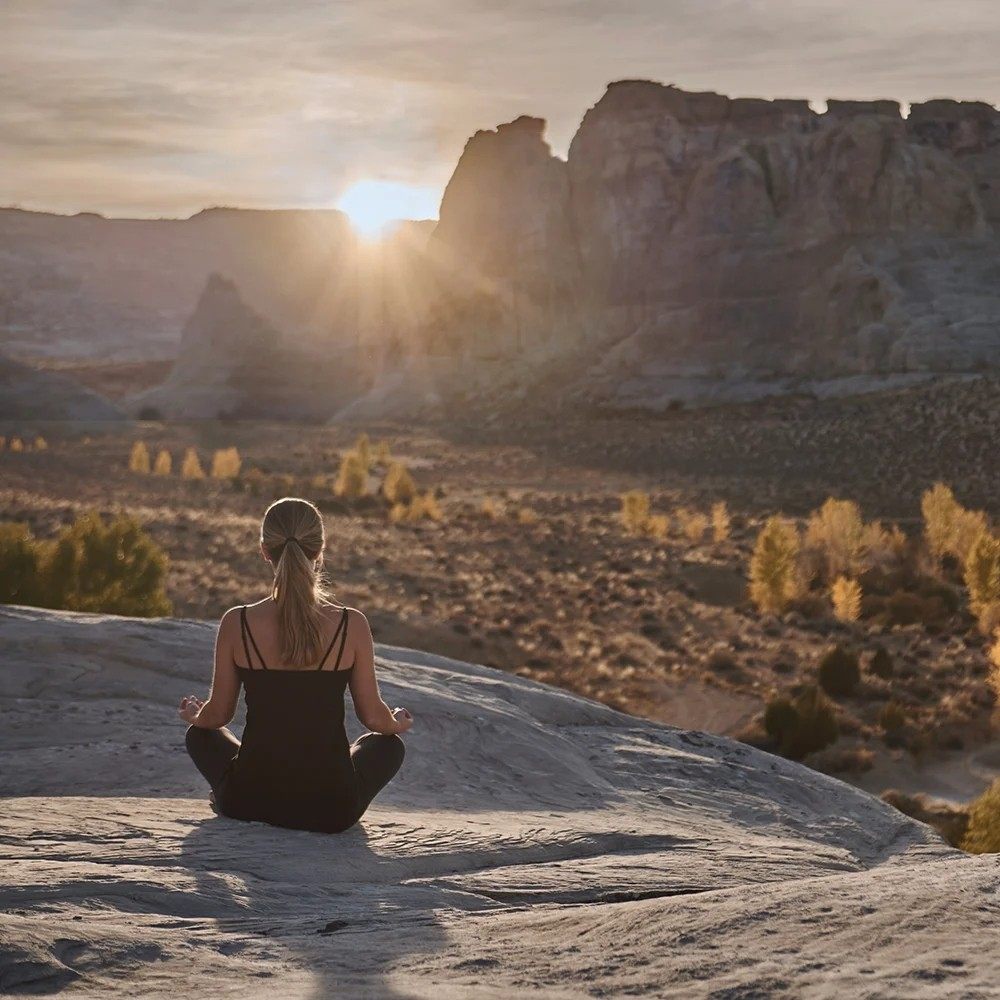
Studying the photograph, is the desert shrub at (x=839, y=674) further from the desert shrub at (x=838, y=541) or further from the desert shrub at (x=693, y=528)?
the desert shrub at (x=693, y=528)

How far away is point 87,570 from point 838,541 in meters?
14.4

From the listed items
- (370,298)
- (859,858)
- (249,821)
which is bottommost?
(859,858)

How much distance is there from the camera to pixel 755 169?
70438 millimetres

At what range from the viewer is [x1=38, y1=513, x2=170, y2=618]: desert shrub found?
13867 millimetres

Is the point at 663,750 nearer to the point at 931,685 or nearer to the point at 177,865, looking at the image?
the point at 177,865

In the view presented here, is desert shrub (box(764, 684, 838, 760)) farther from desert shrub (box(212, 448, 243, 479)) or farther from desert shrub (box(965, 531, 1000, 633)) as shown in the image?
desert shrub (box(212, 448, 243, 479))

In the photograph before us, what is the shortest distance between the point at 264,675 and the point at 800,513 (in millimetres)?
31606

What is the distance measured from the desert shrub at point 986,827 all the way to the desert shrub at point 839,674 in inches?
281

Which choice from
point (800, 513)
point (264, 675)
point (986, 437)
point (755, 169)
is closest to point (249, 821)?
point (264, 675)

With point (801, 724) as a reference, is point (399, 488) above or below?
above

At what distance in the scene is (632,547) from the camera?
27.4m

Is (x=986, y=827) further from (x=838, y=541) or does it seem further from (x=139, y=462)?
(x=139, y=462)

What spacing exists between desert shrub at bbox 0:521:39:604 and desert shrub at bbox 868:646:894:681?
10020 millimetres

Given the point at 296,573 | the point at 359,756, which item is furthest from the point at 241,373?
the point at 296,573
